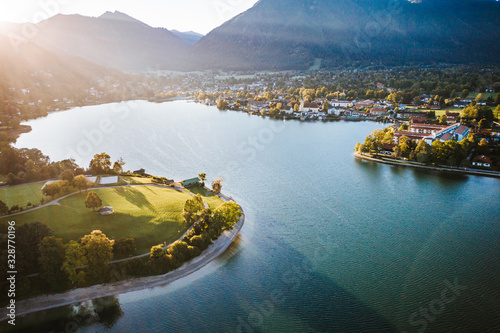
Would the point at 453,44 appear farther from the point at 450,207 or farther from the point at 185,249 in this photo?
the point at 185,249

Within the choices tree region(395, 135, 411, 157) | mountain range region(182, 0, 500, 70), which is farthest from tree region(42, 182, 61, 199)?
mountain range region(182, 0, 500, 70)

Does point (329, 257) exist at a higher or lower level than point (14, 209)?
lower

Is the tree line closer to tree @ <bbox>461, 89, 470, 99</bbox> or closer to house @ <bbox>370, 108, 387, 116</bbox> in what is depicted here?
house @ <bbox>370, 108, 387, 116</bbox>

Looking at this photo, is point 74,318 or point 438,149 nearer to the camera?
point 74,318

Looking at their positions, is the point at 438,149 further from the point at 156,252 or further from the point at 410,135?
the point at 156,252

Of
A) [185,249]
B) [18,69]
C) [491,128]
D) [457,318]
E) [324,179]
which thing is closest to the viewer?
[457,318]

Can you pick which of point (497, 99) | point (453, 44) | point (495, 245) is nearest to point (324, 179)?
point (495, 245)

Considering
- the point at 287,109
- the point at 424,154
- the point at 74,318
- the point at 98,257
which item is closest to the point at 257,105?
the point at 287,109

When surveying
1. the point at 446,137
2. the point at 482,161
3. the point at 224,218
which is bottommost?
the point at 224,218
